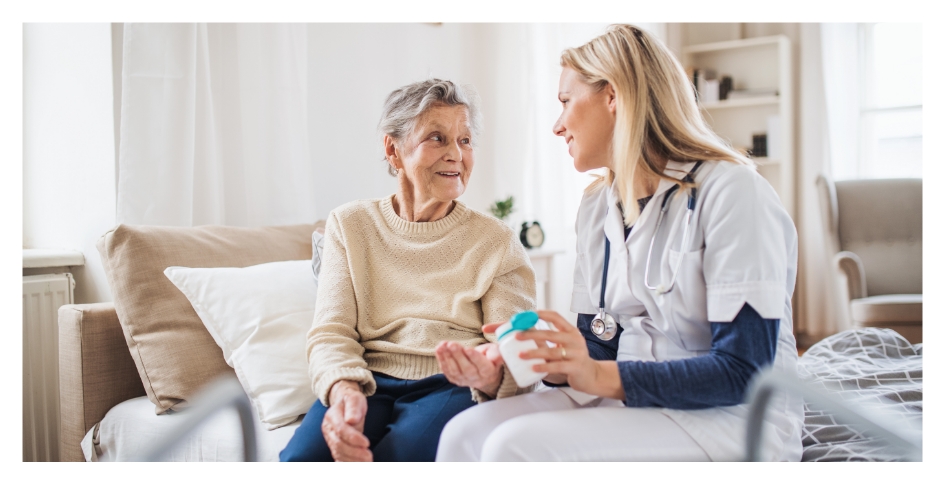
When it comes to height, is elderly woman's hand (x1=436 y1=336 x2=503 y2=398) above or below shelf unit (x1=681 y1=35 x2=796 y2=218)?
below

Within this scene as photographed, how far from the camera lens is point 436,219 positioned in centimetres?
147

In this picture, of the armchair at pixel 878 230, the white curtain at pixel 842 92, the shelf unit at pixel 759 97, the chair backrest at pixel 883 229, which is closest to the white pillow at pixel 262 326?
the armchair at pixel 878 230

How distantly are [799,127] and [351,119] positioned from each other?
121 inches

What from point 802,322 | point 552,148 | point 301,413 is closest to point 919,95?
point 802,322

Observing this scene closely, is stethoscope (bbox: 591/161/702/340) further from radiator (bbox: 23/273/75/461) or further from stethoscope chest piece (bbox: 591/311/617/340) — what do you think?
radiator (bbox: 23/273/75/461)

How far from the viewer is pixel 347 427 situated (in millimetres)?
1119

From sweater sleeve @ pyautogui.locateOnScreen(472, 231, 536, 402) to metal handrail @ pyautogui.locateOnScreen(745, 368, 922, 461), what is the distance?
0.52 m

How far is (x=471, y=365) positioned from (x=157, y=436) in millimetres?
704

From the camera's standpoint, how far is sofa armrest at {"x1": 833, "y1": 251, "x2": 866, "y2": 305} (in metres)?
2.97

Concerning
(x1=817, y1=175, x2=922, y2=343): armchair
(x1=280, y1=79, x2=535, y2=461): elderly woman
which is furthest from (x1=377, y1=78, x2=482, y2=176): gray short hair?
(x1=817, y1=175, x2=922, y2=343): armchair

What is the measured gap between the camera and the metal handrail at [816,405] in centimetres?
82

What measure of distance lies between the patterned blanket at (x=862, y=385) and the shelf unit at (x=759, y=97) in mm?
2519

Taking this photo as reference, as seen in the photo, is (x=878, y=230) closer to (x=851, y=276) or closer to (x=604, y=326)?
(x=851, y=276)
